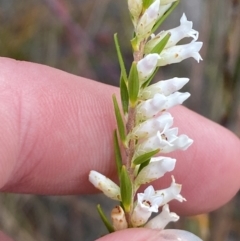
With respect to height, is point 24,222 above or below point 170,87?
below

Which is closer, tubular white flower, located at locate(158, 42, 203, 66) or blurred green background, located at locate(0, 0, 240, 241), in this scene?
tubular white flower, located at locate(158, 42, 203, 66)

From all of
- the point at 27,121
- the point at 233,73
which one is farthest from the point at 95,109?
the point at 233,73

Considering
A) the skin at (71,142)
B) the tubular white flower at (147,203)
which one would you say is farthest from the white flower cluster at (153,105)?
the skin at (71,142)

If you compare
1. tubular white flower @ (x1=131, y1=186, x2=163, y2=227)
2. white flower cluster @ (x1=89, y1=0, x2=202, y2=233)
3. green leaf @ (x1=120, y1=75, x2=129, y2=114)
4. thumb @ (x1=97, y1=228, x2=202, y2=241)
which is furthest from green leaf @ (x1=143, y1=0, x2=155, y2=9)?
thumb @ (x1=97, y1=228, x2=202, y2=241)

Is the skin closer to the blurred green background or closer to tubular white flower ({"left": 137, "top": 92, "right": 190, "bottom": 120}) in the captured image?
the blurred green background

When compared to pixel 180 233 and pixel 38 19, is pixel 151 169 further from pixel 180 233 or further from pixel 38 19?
pixel 38 19

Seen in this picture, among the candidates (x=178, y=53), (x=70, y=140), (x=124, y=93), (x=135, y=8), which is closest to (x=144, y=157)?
(x=124, y=93)

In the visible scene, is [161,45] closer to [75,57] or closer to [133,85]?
[133,85]

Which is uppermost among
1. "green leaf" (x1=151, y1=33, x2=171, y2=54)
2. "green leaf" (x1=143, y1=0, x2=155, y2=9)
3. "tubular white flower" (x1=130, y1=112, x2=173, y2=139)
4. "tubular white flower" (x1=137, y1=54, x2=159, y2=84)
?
"green leaf" (x1=143, y1=0, x2=155, y2=9)
